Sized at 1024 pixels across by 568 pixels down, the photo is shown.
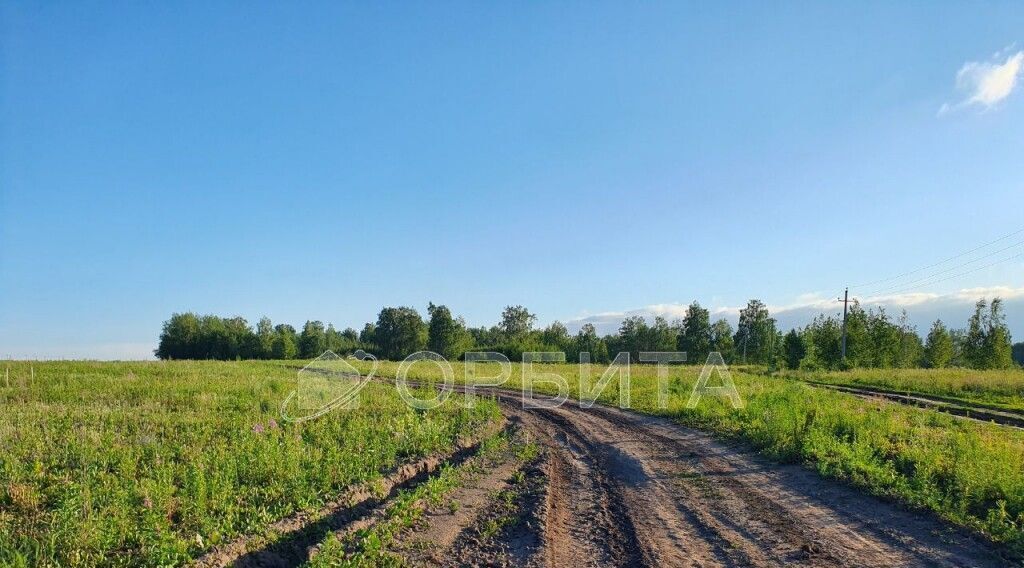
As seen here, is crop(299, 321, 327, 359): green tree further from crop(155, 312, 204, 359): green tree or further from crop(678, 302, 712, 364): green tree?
crop(678, 302, 712, 364): green tree

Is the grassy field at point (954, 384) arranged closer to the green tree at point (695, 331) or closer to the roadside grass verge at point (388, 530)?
the roadside grass verge at point (388, 530)

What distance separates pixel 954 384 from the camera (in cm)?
2970

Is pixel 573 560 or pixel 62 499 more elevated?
Answer: pixel 62 499

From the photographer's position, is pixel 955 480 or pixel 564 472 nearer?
pixel 955 480

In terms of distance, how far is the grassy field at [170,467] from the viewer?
553cm

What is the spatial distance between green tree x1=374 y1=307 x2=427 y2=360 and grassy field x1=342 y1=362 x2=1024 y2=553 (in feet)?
236

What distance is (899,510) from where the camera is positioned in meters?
7.62

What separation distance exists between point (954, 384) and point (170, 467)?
1485 inches

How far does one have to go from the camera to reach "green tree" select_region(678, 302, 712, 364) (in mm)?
77125

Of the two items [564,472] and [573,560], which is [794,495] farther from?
[573,560]

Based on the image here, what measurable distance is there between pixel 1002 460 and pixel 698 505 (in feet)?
19.1

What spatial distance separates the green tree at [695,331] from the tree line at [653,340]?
15 centimetres

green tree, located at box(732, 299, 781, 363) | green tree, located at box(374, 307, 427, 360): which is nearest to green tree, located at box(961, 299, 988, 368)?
green tree, located at box(732, 299, 781, 363)

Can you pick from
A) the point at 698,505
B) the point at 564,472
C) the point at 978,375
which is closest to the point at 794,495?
the point at 698,505
